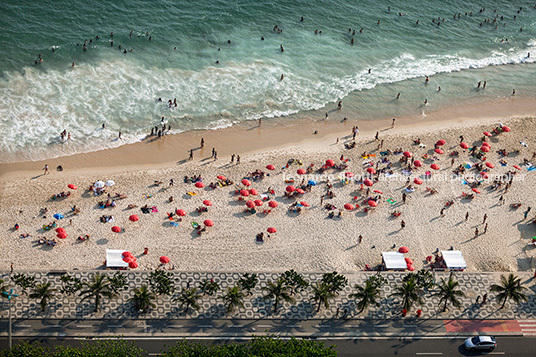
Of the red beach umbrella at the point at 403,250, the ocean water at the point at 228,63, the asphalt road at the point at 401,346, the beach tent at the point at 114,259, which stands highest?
the ocean water at the point at 228,63

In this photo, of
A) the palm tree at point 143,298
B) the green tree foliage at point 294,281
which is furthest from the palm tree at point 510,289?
the palm tree at point 143,298

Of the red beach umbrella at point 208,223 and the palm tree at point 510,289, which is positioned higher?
the palm tree at point 510,289

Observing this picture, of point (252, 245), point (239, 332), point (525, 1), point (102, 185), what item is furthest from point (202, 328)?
point (525, 1)

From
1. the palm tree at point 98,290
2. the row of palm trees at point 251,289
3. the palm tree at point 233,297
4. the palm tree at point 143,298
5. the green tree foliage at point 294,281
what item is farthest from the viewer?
the green tree foliage at point 294,281

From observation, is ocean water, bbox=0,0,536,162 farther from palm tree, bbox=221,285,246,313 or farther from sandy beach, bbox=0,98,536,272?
palm tree, bbox=221,285,246,313

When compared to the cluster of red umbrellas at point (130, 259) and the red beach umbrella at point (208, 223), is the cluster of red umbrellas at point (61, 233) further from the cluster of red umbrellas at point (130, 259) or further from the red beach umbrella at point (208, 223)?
the red beach umbrella at point (208, 223)

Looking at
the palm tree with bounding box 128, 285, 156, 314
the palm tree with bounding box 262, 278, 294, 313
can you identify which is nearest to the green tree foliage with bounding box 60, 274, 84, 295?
the palm tree with bounding box 128, 285, 156, 314

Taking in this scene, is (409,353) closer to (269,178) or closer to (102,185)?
(269,178)
